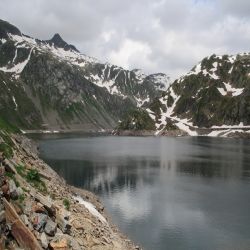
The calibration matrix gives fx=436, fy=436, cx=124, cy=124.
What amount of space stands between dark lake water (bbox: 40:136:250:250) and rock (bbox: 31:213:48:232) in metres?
24.4

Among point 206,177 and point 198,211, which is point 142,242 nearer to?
point 198,211

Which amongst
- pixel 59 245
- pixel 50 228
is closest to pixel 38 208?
pixel 50 228

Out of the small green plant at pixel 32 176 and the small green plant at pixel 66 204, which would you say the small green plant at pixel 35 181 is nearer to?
the small green plant at pixel 32 176

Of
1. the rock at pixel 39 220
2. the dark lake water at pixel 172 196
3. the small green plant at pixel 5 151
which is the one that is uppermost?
the small green plant at pixel 5 151

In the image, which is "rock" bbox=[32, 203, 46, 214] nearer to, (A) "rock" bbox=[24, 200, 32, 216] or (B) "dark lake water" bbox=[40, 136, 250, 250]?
(A) "rock" bbox=[24, 200, 32, 216]

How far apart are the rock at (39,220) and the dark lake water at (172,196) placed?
24.4 m

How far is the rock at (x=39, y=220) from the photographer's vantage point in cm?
3759

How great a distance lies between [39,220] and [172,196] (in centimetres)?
5921

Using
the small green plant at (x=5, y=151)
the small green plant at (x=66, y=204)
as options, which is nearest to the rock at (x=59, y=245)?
the small green plant at (x=66, y=204)

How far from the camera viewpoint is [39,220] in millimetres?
38281

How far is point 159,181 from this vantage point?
116438mm

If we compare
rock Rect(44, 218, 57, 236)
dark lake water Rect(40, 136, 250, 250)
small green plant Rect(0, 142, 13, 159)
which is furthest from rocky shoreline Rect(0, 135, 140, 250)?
dark lake water Rect(40, 136, 250, 250)

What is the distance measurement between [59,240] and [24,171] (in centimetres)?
2039

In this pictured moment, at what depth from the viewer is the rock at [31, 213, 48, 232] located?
37.6m
